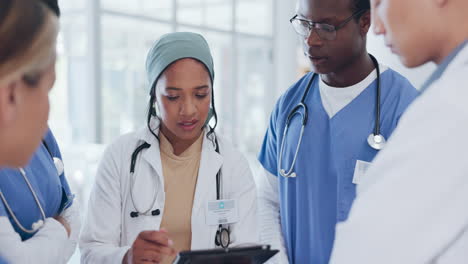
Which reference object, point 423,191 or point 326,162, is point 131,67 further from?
point 423,191

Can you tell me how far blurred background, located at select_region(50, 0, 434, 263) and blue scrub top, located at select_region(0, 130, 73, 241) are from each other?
2587 mm

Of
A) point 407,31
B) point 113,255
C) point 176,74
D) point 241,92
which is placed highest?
point 407,31

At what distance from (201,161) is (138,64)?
517 centimetres

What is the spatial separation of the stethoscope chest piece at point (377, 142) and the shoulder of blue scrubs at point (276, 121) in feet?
1.11

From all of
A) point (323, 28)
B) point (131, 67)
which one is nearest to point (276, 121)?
point (323, 28)

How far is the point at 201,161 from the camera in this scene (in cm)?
161

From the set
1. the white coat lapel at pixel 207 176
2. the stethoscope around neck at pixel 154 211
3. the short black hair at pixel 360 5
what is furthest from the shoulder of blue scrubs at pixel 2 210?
the short black hair at pixel 360 5

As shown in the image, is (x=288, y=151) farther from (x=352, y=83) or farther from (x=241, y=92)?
(x=241, y=92)

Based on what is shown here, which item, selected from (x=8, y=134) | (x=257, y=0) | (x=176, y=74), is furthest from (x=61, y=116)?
(x=8, y=134)

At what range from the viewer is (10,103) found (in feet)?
2.29

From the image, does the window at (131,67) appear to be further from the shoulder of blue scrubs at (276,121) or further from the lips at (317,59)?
the lips at (317,59)

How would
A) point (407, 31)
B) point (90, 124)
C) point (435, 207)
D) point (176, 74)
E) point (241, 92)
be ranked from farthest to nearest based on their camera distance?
1. point (241, 92)
2. point (90, 124)
3. point (176, 74)
4. point (407, 31)
5. point (435, 207)

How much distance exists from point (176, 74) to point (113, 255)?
2.00 feet

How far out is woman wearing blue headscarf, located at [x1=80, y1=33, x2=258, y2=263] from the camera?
58.6 inches
